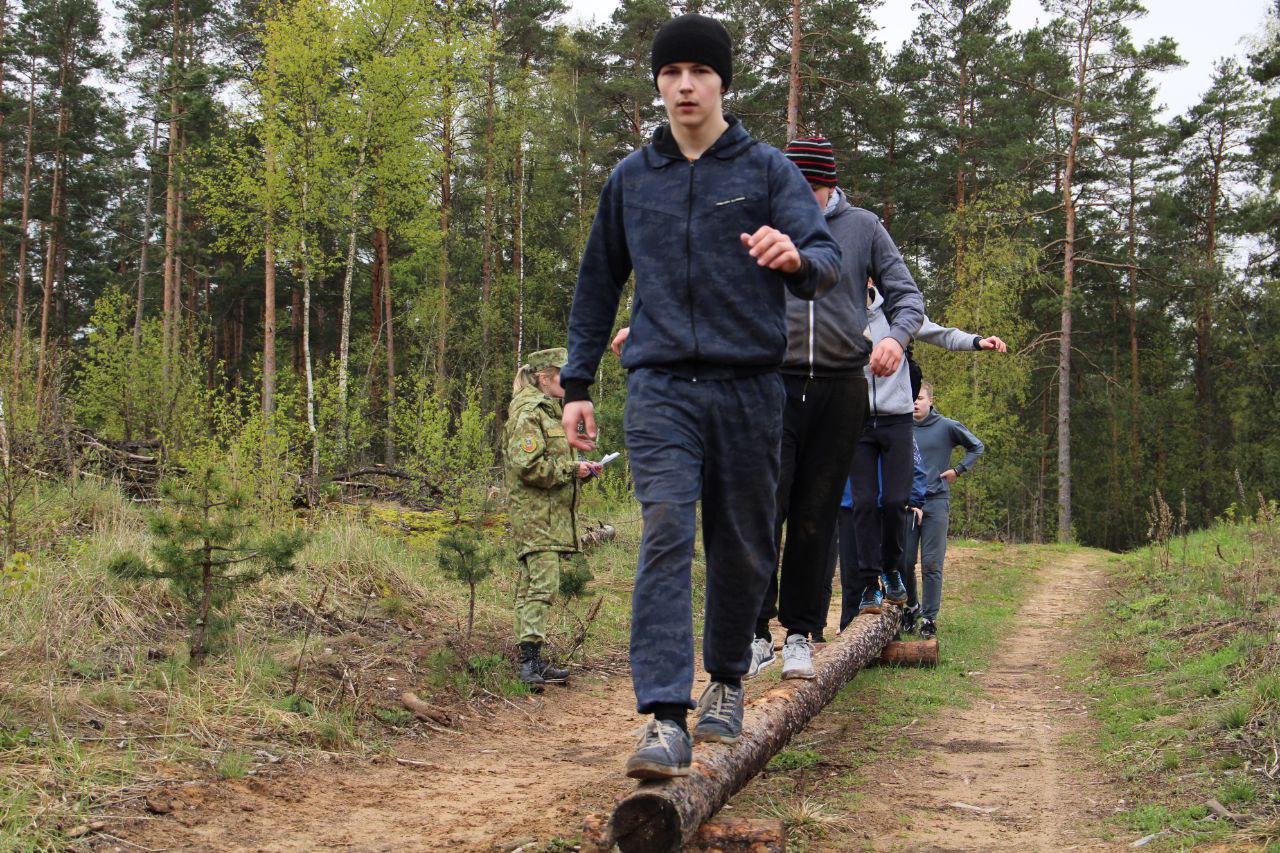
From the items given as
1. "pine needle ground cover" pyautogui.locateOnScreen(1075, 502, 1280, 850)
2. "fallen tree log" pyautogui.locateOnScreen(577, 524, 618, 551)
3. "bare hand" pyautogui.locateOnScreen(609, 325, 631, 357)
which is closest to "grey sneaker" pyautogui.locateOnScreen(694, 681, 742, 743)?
"bare hand" pyautogui.locateOnScreen(609, 325, 631, 357)

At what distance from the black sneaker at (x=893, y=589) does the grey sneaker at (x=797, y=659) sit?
2.30m

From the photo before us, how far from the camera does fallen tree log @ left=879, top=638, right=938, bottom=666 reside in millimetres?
6949

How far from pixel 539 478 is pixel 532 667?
1.18 meters

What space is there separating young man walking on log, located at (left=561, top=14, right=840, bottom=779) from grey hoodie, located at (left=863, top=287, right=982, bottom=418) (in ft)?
8.95

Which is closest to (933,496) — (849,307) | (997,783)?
(849,307)

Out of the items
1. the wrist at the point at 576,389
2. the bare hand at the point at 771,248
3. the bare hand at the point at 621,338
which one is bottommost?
the wrist at the point at 576,389

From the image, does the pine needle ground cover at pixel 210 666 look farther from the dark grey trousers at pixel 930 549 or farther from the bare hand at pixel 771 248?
the bare hand at pixel 771 248

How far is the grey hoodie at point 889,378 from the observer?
6043 mm

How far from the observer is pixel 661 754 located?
9.82 feet

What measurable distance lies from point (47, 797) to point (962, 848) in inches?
119

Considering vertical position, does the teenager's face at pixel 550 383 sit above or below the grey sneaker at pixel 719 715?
above

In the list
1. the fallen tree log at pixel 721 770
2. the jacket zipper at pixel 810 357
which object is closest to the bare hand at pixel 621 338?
the jacket zipper at pixel 810 357

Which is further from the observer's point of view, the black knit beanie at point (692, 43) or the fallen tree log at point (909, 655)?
the fallen tree log at point (909, 655)

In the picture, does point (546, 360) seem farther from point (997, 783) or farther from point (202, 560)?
point (997, 783)
